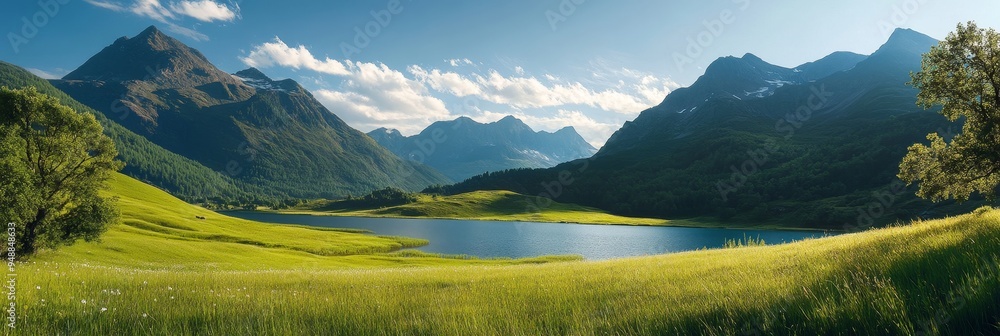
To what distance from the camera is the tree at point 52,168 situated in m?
28.7

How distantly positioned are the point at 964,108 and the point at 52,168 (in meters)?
57.1

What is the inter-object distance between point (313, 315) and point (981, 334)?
735cm

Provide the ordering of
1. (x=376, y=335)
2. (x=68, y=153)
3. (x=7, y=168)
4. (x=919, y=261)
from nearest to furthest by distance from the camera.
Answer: (x=376, y=335)
(x=919, y=261)
(x=7, y=168)
(x=68, y=153)

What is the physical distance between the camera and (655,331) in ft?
15.8

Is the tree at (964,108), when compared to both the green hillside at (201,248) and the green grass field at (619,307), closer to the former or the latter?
the green grass field at (619,307)

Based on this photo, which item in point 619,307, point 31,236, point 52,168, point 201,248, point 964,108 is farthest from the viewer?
point 201,248

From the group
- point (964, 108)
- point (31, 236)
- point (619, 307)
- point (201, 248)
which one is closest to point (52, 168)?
point (31, 236)

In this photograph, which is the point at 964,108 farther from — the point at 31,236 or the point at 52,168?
the point at 52,168

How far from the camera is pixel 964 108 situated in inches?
897

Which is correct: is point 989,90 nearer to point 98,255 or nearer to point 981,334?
point 981,334

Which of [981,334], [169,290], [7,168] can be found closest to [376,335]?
[981,334]

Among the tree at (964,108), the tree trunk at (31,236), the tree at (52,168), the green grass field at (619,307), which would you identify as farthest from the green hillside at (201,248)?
the tree at (964,108)

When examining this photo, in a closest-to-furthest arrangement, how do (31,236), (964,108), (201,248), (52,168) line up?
1. (964,108)
2. (31,236)
3. (52,168)
4. (201,248)

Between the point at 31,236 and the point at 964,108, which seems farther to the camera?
the point at 31,236
